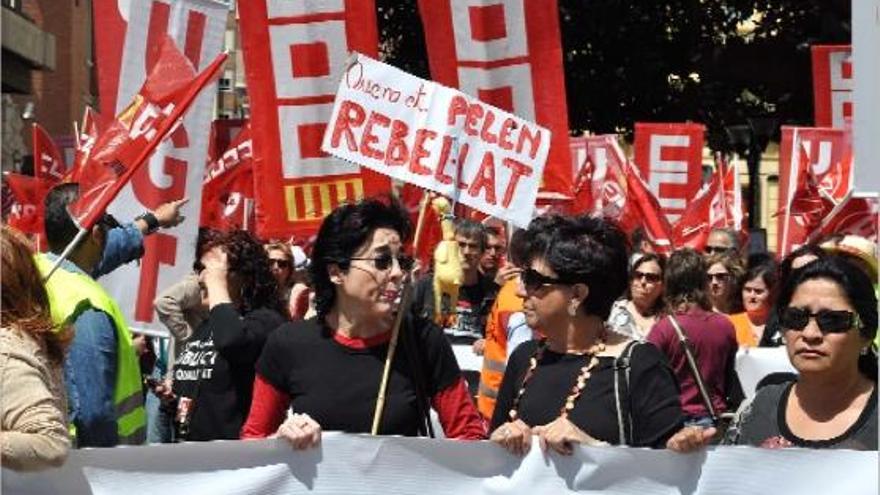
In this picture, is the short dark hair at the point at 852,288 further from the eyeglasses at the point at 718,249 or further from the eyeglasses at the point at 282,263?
the eyeglasses at the point at 718,249

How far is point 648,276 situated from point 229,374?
115 inches

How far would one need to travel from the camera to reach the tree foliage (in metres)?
27.7

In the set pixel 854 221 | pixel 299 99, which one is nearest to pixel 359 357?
pixel 299 99

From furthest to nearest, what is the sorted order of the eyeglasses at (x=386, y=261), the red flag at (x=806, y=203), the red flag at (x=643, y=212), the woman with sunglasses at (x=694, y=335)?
the red flag at (x=643, y=212) → the red flag at (x=806, y=203) → the woman with sunglasses at (x=694, y=335) → the eyeglasses at (x=386, y=261)

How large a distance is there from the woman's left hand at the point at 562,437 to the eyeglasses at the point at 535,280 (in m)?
0.39

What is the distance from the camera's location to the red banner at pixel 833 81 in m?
14.5

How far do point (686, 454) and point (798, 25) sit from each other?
2409 centimetres

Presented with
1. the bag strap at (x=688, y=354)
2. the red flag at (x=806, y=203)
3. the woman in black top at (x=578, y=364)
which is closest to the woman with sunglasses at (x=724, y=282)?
the bag strap at (x=688, y=354)

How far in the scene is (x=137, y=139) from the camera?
22.5 ft

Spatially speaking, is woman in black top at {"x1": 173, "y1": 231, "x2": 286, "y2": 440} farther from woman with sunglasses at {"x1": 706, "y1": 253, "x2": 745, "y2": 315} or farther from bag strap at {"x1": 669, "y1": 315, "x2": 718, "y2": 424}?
woman with sunglasses at {"x1": 706, "y1": 253, "x2": 745, "y2": 315}

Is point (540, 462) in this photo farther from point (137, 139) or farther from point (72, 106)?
point (72, 106)

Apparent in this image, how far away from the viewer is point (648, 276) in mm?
8828

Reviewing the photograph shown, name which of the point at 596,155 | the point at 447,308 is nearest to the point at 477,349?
the point at 447,308

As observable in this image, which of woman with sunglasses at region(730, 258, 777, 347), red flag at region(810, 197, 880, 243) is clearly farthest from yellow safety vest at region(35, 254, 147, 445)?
red flag at region(810, 197, 880, 243)
